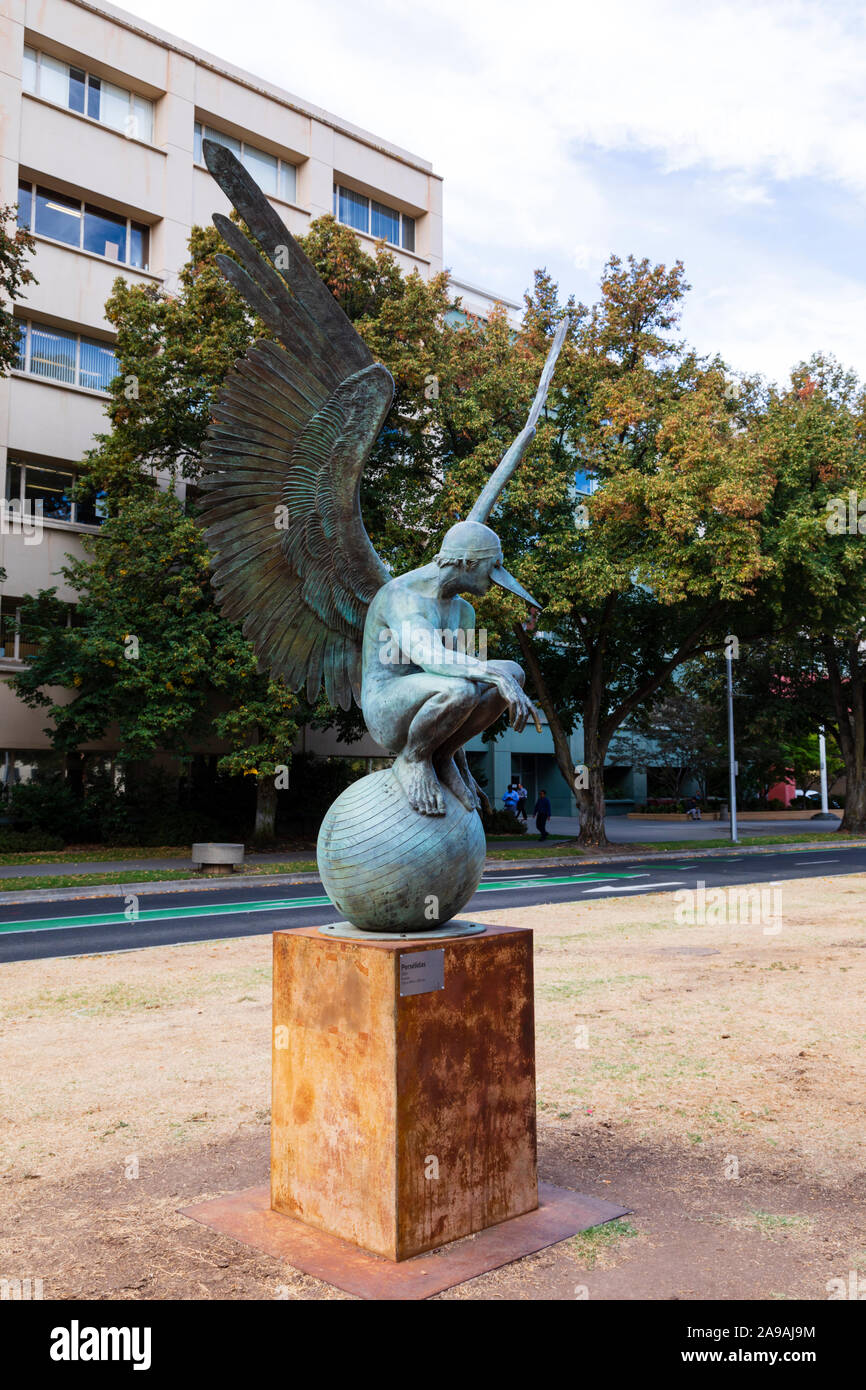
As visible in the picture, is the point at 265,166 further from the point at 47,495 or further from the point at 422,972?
the point at 422,972

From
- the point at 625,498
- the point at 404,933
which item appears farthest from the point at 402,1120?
the point at 625,498

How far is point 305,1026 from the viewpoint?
4480mm

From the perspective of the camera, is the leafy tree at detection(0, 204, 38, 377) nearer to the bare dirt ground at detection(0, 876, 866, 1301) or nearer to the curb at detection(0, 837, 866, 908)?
the curb at detection(0, 837, 866, 908)

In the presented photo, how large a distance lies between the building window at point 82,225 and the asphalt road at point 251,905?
17748mm

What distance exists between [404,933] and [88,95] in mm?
29140

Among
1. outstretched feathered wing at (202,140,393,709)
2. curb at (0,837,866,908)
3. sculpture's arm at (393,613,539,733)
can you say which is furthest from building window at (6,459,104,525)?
sculpture's arm at (393,613,539,733)

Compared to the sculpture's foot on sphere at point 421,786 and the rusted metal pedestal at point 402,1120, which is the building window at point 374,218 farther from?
the rusted metal pedestal at point 402,1120

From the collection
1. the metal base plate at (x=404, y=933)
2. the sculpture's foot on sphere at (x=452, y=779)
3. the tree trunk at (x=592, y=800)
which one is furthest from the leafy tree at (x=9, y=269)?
the metal base plate at (x=404, y=933)

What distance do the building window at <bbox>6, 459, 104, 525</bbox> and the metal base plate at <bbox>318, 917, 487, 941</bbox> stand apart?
22364mm

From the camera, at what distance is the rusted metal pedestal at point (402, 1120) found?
4070mm

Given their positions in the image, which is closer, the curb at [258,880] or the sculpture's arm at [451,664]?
the sculpture's arm at [451,664]

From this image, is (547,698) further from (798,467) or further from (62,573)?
(62,573)

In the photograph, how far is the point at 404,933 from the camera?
4.59m

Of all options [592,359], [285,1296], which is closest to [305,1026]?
[285,1296]
